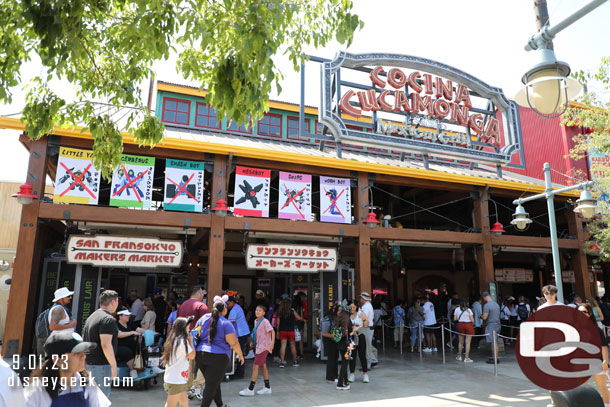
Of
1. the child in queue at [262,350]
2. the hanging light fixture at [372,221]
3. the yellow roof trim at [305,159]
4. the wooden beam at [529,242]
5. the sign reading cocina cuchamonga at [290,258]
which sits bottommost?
the child in queue at [262,350]

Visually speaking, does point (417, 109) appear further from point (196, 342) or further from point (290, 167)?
point (196, 342)

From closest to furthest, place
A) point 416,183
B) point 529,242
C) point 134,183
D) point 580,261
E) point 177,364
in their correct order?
point 177,364
point 134,183
point 416,183
point 529,242
point 580,261

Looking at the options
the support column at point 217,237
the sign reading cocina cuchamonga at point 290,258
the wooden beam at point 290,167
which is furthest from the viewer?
the wooden beam at point 290,167

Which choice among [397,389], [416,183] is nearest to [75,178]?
[397,389]

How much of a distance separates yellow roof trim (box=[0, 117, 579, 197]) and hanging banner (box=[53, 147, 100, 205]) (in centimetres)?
51

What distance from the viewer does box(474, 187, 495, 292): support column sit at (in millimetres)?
14344

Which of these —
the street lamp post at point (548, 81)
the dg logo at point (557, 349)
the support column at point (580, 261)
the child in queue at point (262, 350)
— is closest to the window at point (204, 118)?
the child in queue at point (262, 350)

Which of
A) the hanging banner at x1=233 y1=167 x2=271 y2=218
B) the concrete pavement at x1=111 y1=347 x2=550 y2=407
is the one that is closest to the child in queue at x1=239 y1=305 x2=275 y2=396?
the concrete pavement at x1=111 y1=347 x2=550 y2=407

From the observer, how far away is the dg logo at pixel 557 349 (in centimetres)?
329

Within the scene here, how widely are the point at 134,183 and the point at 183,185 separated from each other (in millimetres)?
1255

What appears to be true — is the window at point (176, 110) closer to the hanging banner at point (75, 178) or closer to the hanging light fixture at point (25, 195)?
the hanging banner at point (75, 178)

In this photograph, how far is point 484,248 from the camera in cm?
1449

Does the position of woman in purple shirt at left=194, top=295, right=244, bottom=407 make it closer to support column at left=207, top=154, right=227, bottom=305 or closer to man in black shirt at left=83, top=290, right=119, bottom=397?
man in black shirt at left=83, top=290, right=119, bottom=397

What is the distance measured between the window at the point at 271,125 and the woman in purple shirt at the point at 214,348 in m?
12.0
